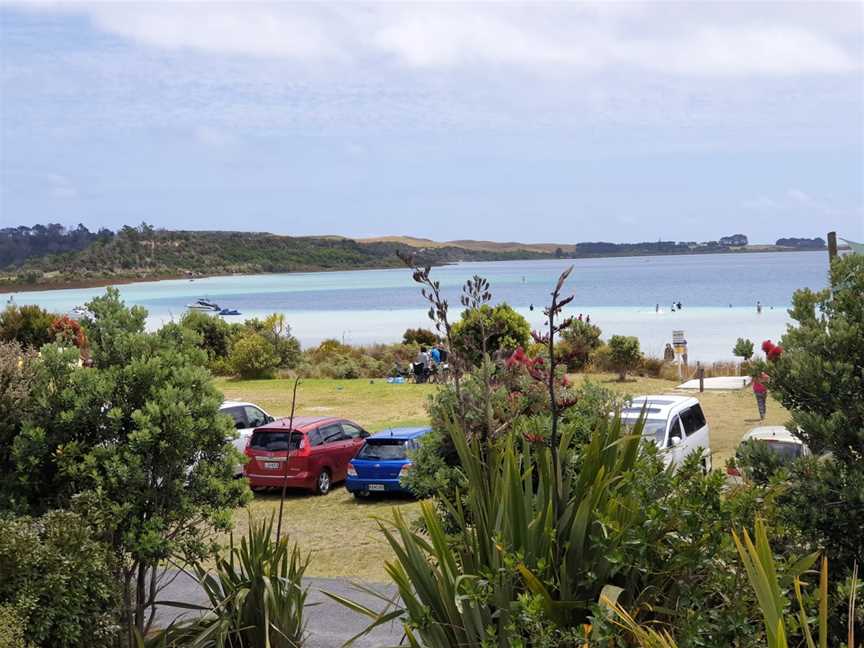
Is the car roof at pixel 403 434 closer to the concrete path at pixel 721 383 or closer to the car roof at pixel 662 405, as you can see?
the car roof at pixel 662 405

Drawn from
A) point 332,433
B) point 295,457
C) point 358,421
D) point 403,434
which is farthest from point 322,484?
point 358,421

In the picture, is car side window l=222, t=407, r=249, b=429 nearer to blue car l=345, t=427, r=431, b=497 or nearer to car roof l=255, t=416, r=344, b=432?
car roof l=255, t=416, r=344, b=432

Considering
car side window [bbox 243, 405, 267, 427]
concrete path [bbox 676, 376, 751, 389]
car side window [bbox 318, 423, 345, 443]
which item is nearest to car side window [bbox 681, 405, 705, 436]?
car side window [bbox 318, 423, 345, 443]

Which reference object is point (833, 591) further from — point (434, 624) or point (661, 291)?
point (661, 291)

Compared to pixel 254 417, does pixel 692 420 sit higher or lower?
higher

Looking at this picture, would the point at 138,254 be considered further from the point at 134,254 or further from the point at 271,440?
the point at 271,440

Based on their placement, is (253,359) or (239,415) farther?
(253,359)

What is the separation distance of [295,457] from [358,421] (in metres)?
7.83

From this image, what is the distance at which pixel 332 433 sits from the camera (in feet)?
59.6

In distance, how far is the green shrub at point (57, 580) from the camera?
617cm

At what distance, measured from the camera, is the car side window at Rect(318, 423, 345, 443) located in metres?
17.9

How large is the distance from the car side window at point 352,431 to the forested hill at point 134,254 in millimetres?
114656

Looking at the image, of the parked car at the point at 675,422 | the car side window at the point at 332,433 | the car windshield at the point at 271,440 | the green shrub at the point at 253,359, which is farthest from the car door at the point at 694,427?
the green shrub at the point at 253,359

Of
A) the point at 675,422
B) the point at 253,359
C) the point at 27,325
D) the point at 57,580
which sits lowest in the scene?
the point at 253,359
